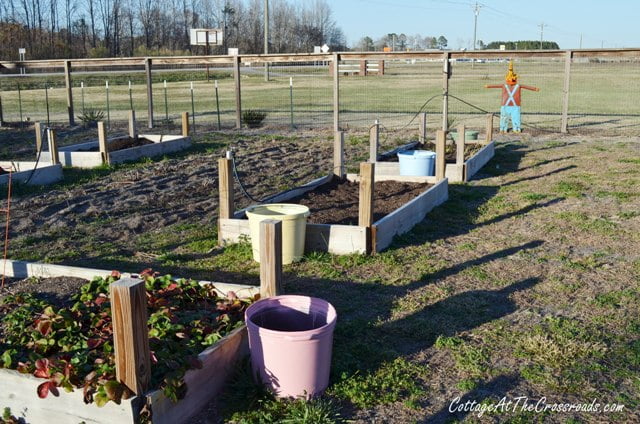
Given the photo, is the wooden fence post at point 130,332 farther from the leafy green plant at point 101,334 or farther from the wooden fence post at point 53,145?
the wooden fence post at point 53,145

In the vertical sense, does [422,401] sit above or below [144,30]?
below

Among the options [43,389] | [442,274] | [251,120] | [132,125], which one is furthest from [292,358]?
[251,120]

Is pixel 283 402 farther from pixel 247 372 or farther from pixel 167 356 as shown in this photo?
pixel 167 356

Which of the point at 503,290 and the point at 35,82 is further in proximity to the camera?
the point at 35,82

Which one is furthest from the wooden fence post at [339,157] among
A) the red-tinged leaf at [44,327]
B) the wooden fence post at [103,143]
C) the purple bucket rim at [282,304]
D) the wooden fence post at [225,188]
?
the red-tinged leaf at [44,327]

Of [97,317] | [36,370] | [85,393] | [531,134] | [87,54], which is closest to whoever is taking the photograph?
[85,393]

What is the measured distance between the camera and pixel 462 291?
5602 millimetres

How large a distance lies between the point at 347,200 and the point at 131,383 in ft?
17.9

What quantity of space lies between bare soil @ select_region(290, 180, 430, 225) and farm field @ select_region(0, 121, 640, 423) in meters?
0.51

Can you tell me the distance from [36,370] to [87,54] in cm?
6038

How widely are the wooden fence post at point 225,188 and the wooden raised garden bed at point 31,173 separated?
4288 millimetres

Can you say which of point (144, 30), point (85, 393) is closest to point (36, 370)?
point (85, 393)

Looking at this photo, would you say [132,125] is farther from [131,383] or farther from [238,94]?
[131,383]

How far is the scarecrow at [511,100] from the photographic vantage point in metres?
16.1
